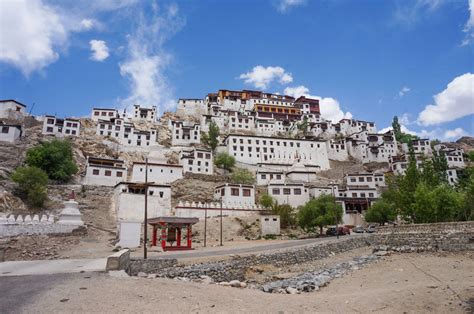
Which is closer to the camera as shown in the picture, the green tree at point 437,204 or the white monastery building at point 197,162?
the green tree at point 437,204

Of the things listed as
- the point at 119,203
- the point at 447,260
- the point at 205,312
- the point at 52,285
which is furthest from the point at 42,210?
the point at 447,260

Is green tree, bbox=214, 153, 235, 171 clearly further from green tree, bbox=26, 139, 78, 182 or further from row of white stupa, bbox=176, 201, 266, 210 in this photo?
green tree, bbox=26, 139, 78, 182

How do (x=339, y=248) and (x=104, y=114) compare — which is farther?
(x=104, y=114)

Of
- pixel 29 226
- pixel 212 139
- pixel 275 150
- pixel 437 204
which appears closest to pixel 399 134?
pixel 275 150

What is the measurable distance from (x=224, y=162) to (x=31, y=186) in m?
38.0

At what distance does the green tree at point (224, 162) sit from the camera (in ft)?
232

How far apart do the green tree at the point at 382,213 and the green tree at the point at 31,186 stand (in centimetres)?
4609

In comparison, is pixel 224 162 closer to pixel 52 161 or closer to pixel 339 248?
pixel 52 161

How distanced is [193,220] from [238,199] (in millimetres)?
23607

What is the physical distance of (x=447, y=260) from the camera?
2175cm

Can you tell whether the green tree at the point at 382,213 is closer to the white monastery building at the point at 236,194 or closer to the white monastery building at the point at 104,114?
the white monastery building at the point at 236,194

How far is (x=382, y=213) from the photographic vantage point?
155 ft

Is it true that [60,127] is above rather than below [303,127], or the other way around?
below

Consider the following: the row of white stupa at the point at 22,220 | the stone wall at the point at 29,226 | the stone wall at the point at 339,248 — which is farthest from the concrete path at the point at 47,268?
the row of white stupa at the point at 22,220
